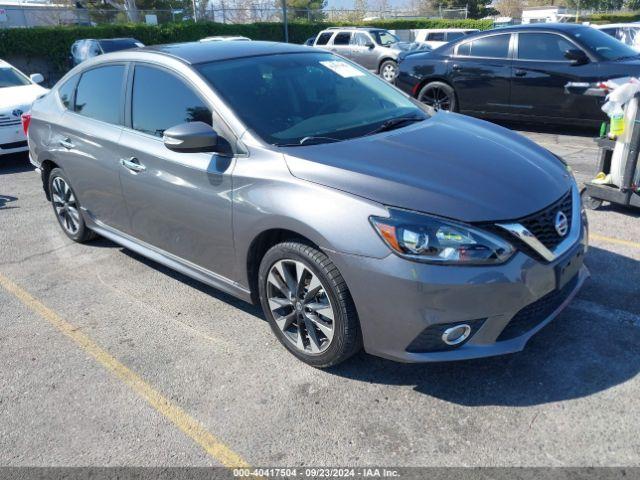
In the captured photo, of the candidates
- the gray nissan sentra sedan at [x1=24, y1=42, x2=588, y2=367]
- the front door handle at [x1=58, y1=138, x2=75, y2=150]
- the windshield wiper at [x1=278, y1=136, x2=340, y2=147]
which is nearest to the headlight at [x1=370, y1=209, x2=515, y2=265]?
the gray nissan sentra sedan at [x1=24, y1=42, x2=588, y2=367]

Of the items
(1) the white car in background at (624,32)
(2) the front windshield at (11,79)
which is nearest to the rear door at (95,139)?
(2) the front windshield at (11,79)

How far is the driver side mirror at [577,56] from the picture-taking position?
830cm

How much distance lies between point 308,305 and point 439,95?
24.8 ft

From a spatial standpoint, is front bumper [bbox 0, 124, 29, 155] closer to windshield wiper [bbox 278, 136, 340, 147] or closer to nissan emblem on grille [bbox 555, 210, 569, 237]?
windshield wiper [bbox 278, 136, 340, 147]

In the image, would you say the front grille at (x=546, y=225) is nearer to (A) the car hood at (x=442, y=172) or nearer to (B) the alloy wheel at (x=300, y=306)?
(A) the car hood at (x=442, y=172)

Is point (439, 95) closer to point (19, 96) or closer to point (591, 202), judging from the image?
point (591, 202)

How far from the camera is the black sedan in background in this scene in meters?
8.29

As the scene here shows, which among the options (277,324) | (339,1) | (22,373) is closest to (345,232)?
(277,324)

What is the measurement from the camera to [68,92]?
527cm

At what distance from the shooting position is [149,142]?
4082 millimetres

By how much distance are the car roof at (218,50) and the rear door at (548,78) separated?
5.24 meters

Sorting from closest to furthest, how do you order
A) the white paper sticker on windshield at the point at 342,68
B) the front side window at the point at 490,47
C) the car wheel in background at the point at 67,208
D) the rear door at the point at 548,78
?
the white paper sticker on windshield at the point at 342,68 < the car wheel in background at the point at 67,208 < the rear door at the point at 548,78 < the front side window at the point at 490,47

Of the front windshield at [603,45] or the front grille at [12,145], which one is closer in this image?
the front windshield at [603,45]

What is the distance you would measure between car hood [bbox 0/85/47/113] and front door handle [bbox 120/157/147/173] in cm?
579
